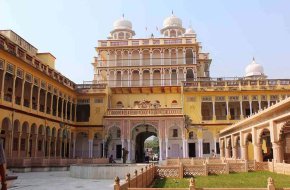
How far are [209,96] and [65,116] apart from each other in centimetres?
1850

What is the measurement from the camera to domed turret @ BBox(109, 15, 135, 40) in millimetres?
55688

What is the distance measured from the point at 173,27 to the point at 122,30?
8.56 metres

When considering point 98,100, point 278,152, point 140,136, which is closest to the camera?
point 278,152

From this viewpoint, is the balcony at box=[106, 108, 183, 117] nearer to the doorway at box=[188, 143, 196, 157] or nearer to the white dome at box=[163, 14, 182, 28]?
the doorway at box=[188, 143, 196, 157]

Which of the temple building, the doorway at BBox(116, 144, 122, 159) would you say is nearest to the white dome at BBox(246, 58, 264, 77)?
the temple building

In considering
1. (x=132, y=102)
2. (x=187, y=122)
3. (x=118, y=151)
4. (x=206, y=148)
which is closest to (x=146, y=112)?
(x=187, y=122)

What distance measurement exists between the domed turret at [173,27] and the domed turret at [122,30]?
19.0 ft

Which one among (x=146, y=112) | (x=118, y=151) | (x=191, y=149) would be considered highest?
(x=146, y=112)

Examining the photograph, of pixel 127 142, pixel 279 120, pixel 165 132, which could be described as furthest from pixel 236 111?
pixel 279 120

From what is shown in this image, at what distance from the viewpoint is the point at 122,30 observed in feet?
183

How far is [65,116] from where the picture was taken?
4197cm

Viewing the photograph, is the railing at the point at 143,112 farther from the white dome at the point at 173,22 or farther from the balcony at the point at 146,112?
the white dome at the point at 173,22

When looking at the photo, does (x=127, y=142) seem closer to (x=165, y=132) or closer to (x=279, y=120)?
(x=165, y=132)

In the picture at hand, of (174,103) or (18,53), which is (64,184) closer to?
(18,53)
